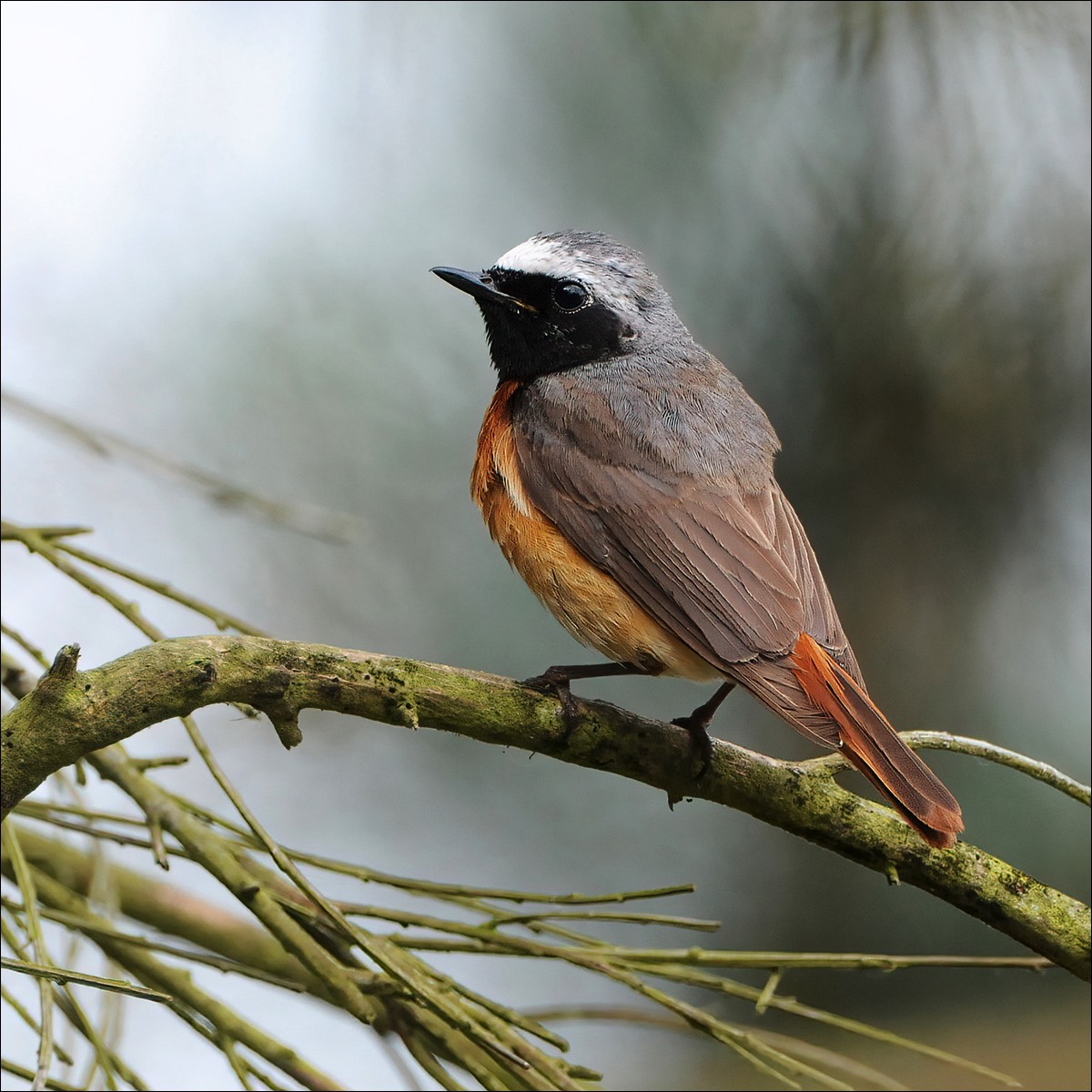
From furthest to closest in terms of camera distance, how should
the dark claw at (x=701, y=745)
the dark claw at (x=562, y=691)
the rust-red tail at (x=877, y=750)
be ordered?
the dark claw at (x=701, y=745), the dark claw at (x=562, y=691), the rust-red tail at (x=877, y=750)

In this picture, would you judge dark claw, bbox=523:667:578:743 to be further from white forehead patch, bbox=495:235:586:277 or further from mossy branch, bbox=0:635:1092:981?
white forehead patch, bbox=495:235:586:277

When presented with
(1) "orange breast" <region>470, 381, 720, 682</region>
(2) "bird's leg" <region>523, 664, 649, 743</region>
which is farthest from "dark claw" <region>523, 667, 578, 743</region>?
(1) "orange breast" <region>470, 381, 720, 682</region>

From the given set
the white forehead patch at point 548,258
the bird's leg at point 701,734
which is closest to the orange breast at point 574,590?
the bird's leg at point 701,734

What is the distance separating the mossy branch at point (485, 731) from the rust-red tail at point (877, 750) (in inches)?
4.5

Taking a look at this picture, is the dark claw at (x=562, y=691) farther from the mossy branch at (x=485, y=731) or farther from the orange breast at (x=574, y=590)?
the orange breast at (x=574, y=590)

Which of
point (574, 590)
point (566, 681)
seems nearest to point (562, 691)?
point (566, 681)

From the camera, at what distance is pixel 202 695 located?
182cm

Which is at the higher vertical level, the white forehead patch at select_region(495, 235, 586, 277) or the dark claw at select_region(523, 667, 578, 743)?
the white forehead patch at select_region(495, 235, 586, 277)

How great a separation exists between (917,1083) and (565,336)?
258 cm

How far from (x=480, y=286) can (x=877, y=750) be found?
1669 millimetres

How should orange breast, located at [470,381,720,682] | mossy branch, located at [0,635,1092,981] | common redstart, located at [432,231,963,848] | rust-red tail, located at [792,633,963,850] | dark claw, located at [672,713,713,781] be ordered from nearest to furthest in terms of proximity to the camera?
mossy branch, located at [0,635,1092,981] < rust-red tail, located at [792,633,963,850] < dark claw, located at [672,713,713,781] < common redstart, located at [432,231,963,848] < orange breast, located at [470,381,720,682]

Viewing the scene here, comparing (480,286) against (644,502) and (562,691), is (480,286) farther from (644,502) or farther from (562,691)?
(562,691)

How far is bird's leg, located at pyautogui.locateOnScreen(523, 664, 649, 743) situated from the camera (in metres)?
2.29

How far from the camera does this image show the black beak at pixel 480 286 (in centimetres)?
337
